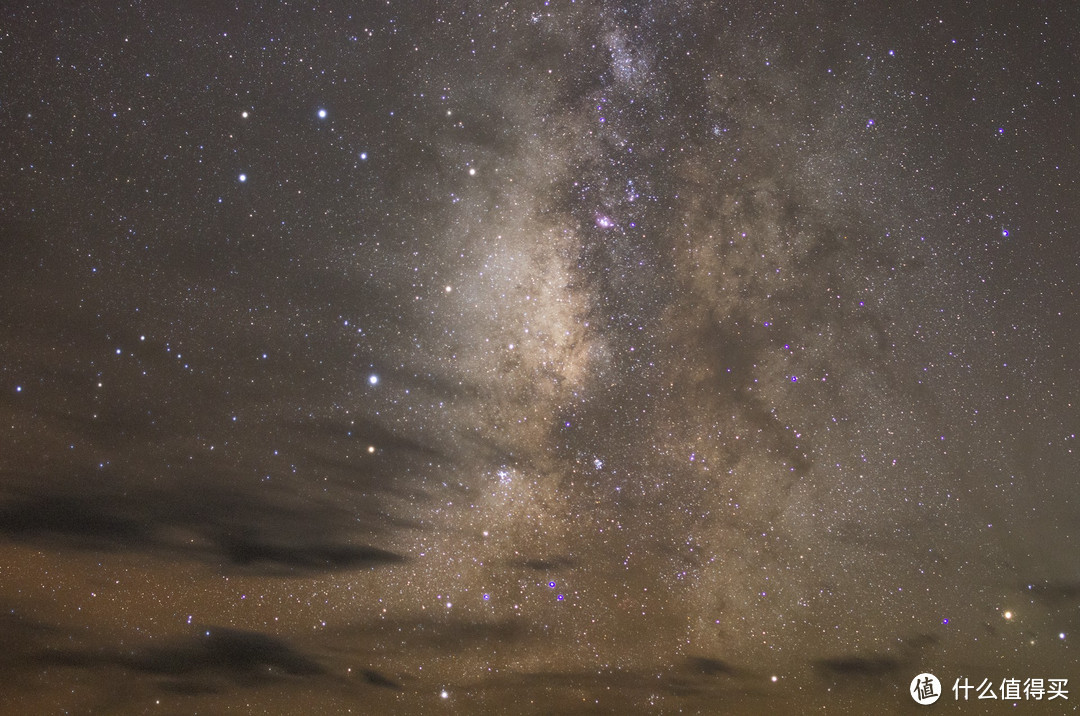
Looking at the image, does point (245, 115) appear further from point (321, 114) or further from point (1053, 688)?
point (1053, 688)

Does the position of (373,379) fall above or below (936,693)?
above

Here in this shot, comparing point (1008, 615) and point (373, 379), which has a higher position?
point (373, 379)

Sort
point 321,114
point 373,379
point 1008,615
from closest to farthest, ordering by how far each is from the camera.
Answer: point 321,114 → point 373,379 → point 1008,615

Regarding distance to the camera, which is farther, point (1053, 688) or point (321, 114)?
point (1053, 688)

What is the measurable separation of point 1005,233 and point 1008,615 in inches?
260

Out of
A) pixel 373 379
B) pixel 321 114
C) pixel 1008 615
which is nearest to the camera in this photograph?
pixel 321 114

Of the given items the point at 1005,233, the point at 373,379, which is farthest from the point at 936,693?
the point at 373,379

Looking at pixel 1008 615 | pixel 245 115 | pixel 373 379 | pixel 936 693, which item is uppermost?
pixel 245 115

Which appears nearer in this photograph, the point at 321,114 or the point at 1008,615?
the point at 321,114

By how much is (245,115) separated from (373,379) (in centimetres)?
416

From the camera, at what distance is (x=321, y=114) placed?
10500 millimetres

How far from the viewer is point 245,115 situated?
1055 cm

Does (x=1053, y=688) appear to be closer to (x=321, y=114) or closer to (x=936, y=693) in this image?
(x=936, y=693)

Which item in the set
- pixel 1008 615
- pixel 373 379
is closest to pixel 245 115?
pixel 373 379
